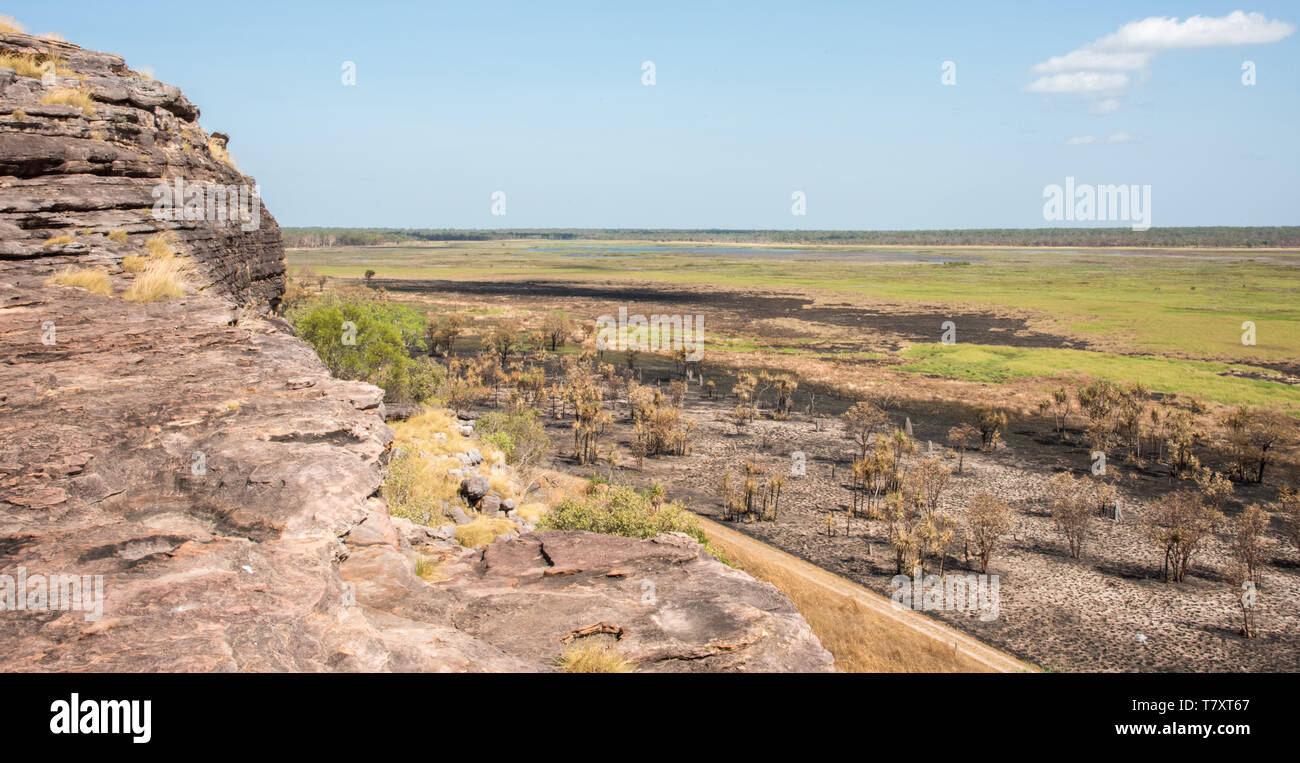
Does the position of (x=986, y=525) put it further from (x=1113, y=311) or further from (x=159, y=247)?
(x=1113, y=311)

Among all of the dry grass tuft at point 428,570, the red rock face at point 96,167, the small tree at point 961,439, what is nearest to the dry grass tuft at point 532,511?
the red rock face at point 96,167

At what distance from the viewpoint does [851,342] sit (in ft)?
309

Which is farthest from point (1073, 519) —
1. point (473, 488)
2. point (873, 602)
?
point (473, 488)

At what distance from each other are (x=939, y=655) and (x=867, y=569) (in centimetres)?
771

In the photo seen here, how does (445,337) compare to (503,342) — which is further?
(503,342)

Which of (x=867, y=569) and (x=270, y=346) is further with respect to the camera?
(x=867, y=569)

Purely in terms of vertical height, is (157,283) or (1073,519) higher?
(157,283)

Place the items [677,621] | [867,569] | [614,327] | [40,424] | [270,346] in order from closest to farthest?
[40,424]
[677,621]
[270,346]
[867,569]
[614,327]

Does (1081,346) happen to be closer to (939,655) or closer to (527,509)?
(939,655)

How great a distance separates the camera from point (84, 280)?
14.8 meters

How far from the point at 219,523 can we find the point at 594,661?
512 cm
